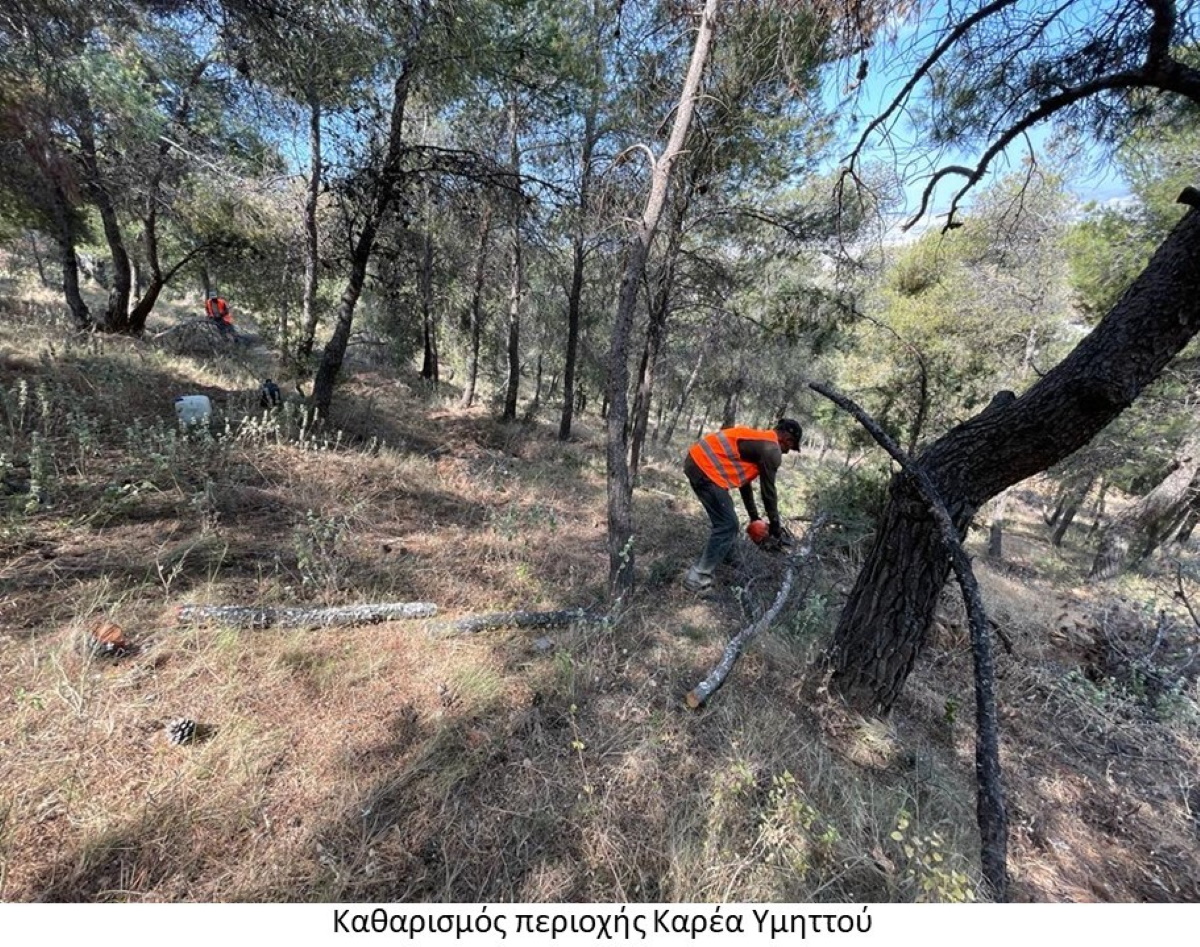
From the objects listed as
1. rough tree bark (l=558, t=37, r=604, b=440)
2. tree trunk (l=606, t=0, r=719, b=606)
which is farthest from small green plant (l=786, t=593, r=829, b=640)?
rough tree bark (l=558, t=37, r=604, b=440)

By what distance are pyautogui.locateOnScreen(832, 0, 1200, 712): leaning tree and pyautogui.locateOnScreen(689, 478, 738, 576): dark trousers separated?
1413 mm

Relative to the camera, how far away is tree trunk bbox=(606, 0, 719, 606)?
3.13 metres

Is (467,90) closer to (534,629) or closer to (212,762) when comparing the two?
(534,629)

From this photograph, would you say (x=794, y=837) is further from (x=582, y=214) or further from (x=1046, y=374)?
(x=582, y=214)

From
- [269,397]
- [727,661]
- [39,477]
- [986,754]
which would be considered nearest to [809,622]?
[727,661]

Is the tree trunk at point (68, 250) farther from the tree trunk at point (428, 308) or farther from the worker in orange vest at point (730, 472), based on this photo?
the worker in orange vest at point (730, 472)

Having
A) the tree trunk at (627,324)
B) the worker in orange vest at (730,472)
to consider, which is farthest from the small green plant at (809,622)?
the tree trunk at (627,324)

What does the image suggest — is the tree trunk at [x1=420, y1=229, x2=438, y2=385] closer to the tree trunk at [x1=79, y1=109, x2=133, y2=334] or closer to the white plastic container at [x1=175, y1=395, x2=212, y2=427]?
the tree trunk at [x1=79, y1=109, x2=133, y2=334]

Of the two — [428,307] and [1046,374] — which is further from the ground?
[428,307]

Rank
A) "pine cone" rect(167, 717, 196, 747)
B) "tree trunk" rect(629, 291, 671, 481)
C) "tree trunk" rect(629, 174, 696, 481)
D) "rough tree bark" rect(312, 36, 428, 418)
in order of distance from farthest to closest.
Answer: "tree trunk" rect(629, 291, 671, 481) → "tree trunk" rect(629, 174, 696, 481) → "rough tree bark" rect(312, 36, 428, 418) → "pine cone" rect(167, 717, 196, 747)

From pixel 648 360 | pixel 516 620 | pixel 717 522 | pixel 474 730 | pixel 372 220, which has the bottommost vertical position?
pixel 474 730

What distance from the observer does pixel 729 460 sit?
3891mm

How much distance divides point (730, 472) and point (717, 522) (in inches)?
18.8

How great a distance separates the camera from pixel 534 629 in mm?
2924
